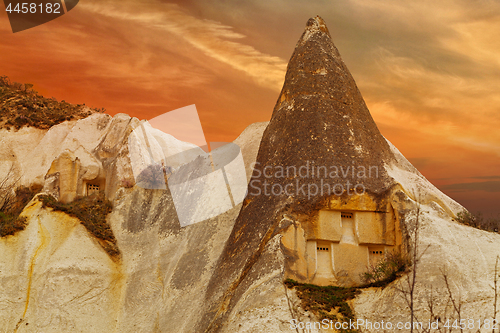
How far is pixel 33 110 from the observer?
34375mm

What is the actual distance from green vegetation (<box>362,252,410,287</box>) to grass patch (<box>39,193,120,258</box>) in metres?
13.7

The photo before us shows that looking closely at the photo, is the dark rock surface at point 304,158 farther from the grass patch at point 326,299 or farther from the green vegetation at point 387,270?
the green vegetation at point 387,270

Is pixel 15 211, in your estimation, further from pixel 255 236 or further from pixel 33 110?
pixel 255 236

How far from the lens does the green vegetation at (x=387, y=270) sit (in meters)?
15.2

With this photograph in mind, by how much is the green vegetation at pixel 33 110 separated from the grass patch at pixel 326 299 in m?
25.6

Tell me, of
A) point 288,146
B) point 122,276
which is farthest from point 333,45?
point 122,276

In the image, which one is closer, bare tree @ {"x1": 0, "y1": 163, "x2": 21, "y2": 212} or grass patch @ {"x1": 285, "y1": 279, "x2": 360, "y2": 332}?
grass patch @ {"x1": 285, "y1": 279, "x2": 360, "y2": 332}

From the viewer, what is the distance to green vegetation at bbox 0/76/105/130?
33469mm

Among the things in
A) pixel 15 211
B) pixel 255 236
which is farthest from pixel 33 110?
pixel 255 236

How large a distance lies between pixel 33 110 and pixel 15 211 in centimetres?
1050

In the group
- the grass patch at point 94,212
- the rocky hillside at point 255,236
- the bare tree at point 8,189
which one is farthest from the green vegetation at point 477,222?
the bare tree at point 8,189

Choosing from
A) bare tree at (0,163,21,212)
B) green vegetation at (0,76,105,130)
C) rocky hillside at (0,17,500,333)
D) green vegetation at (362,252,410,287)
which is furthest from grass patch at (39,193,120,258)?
green vegetation at (362,252,410,287)

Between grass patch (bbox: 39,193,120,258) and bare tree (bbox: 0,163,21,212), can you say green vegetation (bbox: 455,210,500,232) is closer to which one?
grass patch (bbox: 39,193,120,258)

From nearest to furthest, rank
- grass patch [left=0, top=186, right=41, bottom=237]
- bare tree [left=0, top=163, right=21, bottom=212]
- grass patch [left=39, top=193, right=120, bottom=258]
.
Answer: grass patch [left=0, top=186, right=41, bottom=237] → grass patch [left=39, top=193, right=120, bottom=258] → bare tree [left=0, top=163, right=21, bottom=212]
